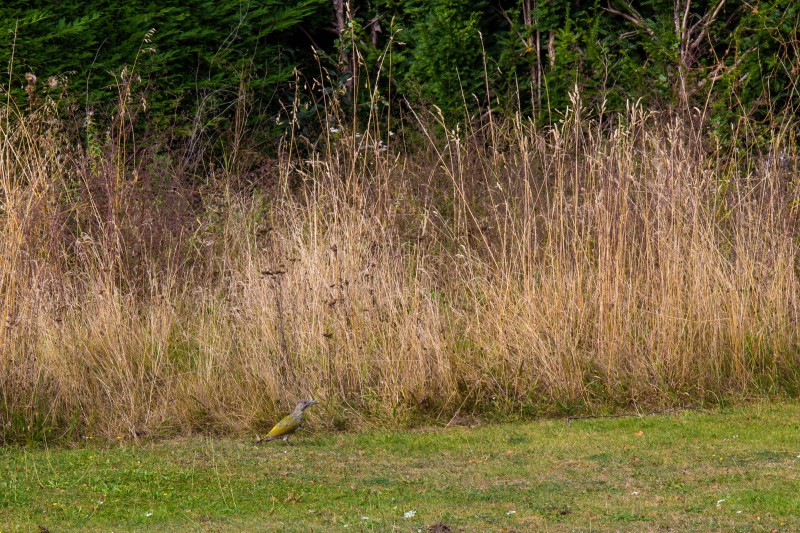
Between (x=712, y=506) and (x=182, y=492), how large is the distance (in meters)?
2.21

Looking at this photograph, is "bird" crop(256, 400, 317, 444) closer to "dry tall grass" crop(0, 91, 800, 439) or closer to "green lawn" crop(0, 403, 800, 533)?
"green lawn" crop(0, 403, 800, 533)

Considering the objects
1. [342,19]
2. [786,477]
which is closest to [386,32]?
[342,19]

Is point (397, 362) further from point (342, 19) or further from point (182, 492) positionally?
point (342, 19)

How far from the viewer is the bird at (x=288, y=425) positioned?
5.52m

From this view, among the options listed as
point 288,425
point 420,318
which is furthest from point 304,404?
point 420,318

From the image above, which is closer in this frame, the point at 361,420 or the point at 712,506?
the point at 712,506

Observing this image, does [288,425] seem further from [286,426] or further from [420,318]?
[420,318]

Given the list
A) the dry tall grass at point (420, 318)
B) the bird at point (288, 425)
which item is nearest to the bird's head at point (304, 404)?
the bird at point (288, 425)

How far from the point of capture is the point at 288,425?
18.1 feet

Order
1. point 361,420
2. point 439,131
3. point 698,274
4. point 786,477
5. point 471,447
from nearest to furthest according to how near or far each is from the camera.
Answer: point 786,477, point 471,447, point 361,420, point 698,274, point 439,131

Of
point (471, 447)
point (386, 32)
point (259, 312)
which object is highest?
point (386, 32)

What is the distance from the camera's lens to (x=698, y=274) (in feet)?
20.8

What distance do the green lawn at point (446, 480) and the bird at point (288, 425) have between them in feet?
0.19

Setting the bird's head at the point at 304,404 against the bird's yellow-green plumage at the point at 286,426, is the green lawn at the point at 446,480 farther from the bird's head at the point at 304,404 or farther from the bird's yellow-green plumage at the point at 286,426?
the bird's head at the point at 304,404
